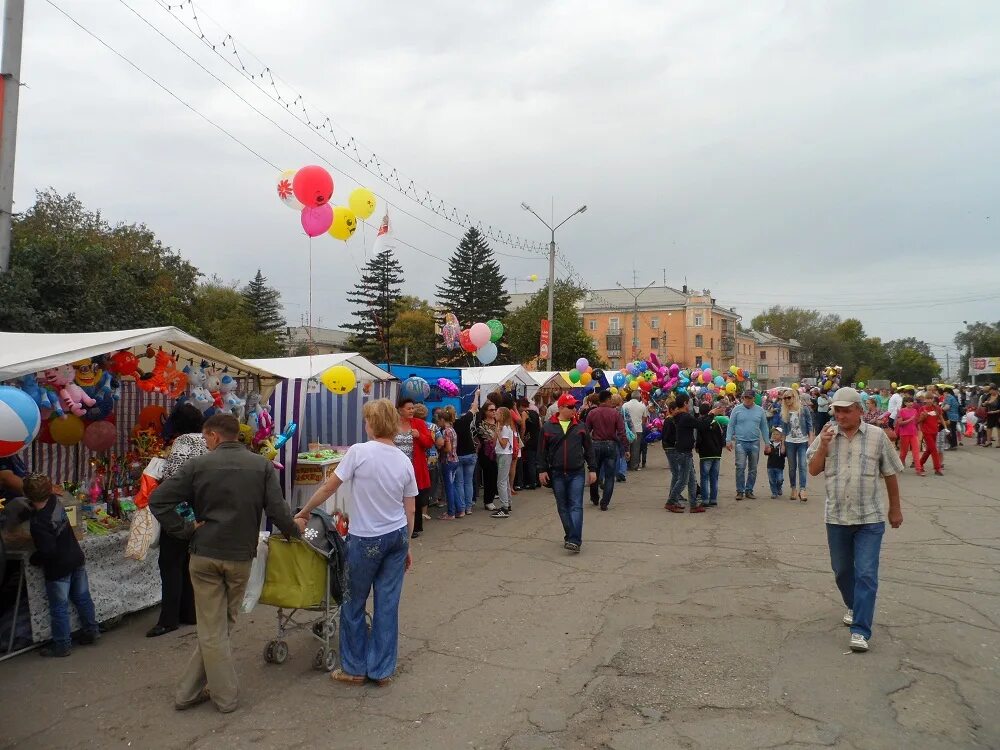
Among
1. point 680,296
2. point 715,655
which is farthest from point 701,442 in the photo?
point 680,296

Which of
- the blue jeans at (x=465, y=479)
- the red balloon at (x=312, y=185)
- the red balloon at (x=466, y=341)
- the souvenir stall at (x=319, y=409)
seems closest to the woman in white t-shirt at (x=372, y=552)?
the souvenir stall at (x=319, y=409)

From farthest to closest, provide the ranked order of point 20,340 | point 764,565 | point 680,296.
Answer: point 680,296
point 764,565
point 20,340

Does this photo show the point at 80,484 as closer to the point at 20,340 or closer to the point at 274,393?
the point at 20,340

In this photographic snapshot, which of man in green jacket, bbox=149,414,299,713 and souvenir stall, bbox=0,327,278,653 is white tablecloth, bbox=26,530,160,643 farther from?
man in green jacket, bbox=149,414,299,713

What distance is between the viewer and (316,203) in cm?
938

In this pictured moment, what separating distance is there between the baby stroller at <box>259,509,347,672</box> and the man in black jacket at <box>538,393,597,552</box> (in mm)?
3663

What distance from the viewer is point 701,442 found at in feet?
35.5

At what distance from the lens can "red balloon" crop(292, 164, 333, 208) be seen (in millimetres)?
9148

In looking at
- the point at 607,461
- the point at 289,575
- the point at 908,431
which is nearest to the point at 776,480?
the point at 607,461

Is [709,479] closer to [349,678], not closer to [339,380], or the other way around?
[339,380]

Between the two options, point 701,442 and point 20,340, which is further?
point 701,442

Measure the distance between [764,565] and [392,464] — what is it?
465cm

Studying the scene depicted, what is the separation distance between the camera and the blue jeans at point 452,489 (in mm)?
10641

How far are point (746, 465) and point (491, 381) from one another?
660cm
